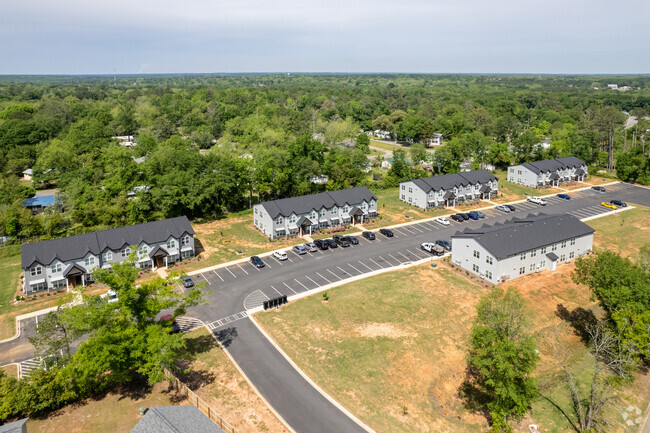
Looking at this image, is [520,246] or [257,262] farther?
[257,262]

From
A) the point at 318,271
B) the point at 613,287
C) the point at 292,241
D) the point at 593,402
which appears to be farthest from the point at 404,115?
the point at 593,402

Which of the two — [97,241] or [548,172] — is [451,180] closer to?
[548,172]

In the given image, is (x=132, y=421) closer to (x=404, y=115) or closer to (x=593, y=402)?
(x=593, y=402)

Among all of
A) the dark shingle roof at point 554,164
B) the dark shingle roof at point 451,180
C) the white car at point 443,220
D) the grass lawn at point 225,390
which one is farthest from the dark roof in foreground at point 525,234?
the dark shingle roof at point 554,164

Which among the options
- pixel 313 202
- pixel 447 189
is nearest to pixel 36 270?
pixel 313 202

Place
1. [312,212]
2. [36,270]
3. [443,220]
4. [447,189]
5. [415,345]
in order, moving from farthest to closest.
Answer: [447,189] < [443,220] < [312,212] < [36,270] < [415,345]
